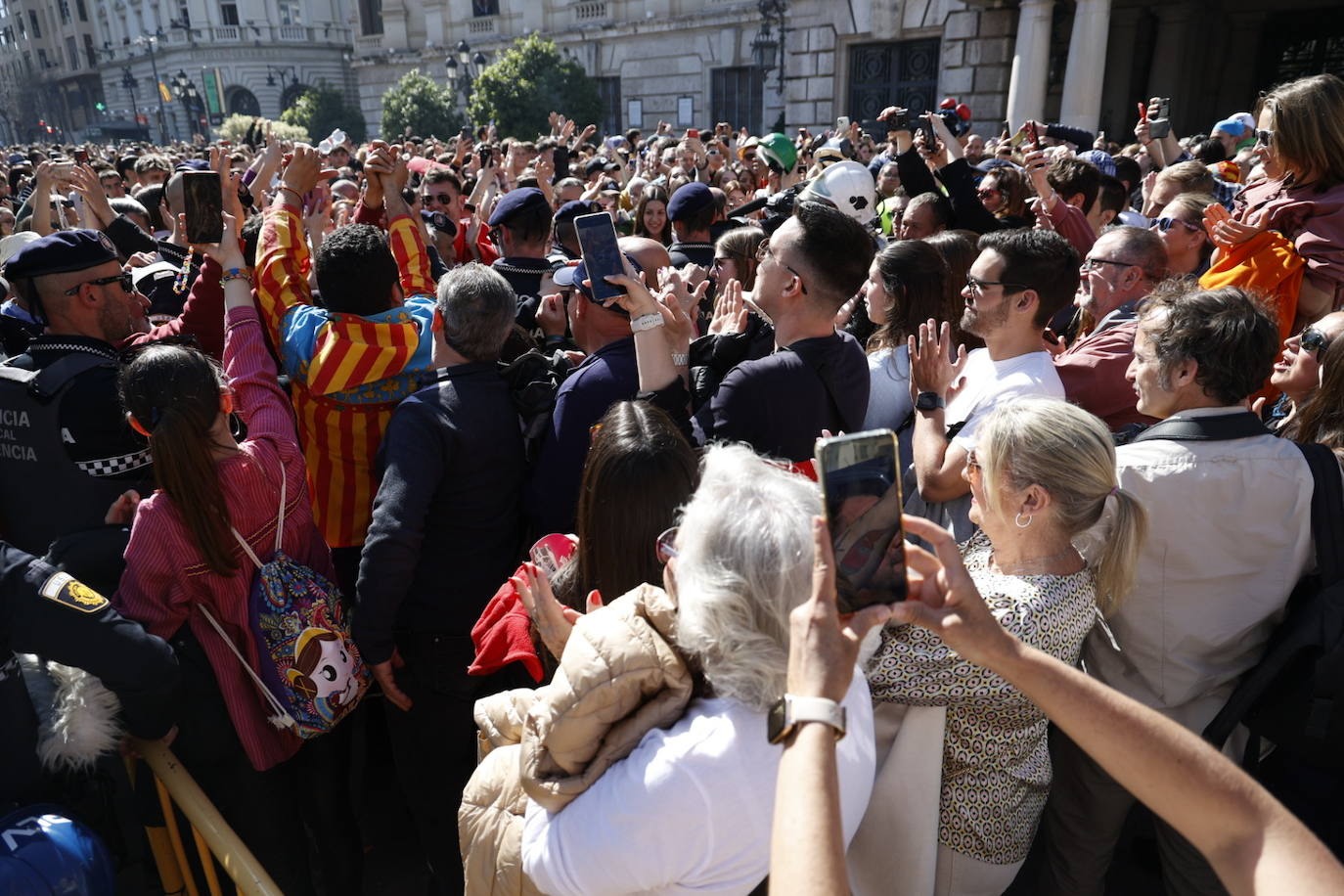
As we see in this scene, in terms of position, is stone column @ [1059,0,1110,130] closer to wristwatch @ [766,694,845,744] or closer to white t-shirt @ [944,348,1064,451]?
white t-shirt @ [944,348,1064,451]

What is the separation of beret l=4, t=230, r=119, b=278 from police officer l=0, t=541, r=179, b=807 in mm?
1338

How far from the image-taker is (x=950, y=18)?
1748 cm

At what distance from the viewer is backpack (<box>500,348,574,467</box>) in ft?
8.79

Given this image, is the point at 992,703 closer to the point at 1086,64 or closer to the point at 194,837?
the point at 194,837

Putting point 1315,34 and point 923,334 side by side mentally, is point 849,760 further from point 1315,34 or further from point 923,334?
point 1315,34

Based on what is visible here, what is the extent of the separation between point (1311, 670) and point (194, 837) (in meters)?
2.87

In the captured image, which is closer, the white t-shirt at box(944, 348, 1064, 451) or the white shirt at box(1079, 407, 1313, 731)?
the white shirt at box(1079, 407, 1313, 731)

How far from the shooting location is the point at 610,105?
102 feet

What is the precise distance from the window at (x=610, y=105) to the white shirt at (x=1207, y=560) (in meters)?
30.9

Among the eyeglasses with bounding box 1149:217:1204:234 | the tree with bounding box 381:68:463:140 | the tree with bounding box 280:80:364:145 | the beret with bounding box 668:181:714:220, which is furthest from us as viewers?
the tree with bounding box 280:80:364:145

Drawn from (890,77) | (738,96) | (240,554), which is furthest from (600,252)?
(738,96)

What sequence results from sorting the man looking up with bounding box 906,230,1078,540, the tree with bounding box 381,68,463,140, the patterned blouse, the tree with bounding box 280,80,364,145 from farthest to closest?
the tree with bounding box 280,80,364,145 < the tree with bounding box 381,68,463,140 < the man looking up with bounding box 906,230,1078,540 < the patterned blouse

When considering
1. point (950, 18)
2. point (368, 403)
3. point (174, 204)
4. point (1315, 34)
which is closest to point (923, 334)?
point (368, 403)

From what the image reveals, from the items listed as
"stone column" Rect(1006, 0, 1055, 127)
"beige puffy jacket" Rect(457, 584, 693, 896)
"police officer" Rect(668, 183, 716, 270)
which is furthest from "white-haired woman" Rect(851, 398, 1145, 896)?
"stone column" Rect(1006, 0, 1055, 127)
